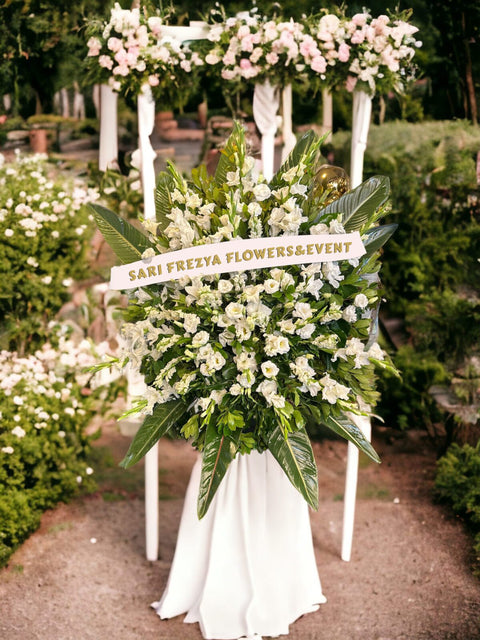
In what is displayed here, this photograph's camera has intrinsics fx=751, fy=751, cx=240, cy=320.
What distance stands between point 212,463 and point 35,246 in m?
2.31

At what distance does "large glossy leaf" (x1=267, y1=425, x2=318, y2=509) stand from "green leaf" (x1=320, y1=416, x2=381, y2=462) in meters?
0.12

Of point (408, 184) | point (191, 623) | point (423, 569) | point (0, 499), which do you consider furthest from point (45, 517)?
point (408, 184)

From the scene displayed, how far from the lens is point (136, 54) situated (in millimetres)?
3643

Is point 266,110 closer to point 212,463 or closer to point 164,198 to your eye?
point 164,198

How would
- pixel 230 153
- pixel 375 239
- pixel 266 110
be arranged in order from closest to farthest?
1. pixel 230 153
2. pixel 375 239
3. pixel 266 110

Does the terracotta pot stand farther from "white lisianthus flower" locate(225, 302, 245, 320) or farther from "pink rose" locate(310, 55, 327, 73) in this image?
"white lisianthus flower" locate(225, 302, 245, 320)

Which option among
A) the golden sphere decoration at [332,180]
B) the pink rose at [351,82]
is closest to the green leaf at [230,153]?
the golden sphere decoration at [332,180]

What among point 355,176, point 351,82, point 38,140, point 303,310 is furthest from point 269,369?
point 38,140

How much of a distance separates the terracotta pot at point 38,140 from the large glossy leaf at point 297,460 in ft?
12.0

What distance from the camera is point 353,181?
3895 mm

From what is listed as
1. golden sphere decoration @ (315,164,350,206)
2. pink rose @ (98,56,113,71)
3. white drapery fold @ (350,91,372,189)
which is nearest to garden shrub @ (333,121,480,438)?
white drapery fold @ (350,91,372,189)

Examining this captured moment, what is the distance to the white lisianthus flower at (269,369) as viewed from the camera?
252 cm

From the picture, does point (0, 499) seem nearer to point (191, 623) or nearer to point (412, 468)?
point (191, 623)

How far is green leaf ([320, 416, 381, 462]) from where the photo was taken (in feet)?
8.89
